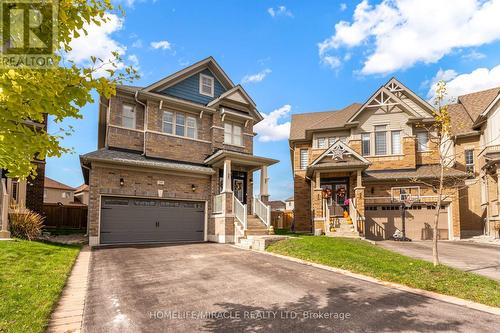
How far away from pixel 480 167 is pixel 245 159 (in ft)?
57.9

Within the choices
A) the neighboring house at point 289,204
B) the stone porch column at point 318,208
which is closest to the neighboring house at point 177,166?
the stone porch column at point 318,208

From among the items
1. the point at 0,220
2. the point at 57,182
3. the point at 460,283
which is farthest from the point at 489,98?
the point at 57,182

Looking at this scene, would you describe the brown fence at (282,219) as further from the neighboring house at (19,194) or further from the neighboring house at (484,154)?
the neighboring house at (19,194)

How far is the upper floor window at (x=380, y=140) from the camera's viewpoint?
22.2m

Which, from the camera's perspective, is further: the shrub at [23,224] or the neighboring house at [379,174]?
the neighboring house at [379,174]

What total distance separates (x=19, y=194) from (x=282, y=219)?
23.3m

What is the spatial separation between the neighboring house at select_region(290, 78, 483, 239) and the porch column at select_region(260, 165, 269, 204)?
11.2ft

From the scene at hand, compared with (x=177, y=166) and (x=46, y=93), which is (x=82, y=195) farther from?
(x=46, y=93)

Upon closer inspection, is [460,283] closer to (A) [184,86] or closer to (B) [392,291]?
(B) [392,291]

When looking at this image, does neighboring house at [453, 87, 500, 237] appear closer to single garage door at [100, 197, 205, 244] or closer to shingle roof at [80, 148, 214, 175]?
shingle roof at [80, 148, 214, 175]

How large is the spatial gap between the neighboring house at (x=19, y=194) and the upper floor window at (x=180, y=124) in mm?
6024

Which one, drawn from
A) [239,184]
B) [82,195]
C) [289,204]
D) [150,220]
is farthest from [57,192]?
[289,204]

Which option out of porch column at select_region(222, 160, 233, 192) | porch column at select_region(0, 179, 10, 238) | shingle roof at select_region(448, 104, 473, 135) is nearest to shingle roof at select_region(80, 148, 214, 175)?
porch column at select_region(222, 160, 233, 192)

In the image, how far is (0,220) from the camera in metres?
12.5
